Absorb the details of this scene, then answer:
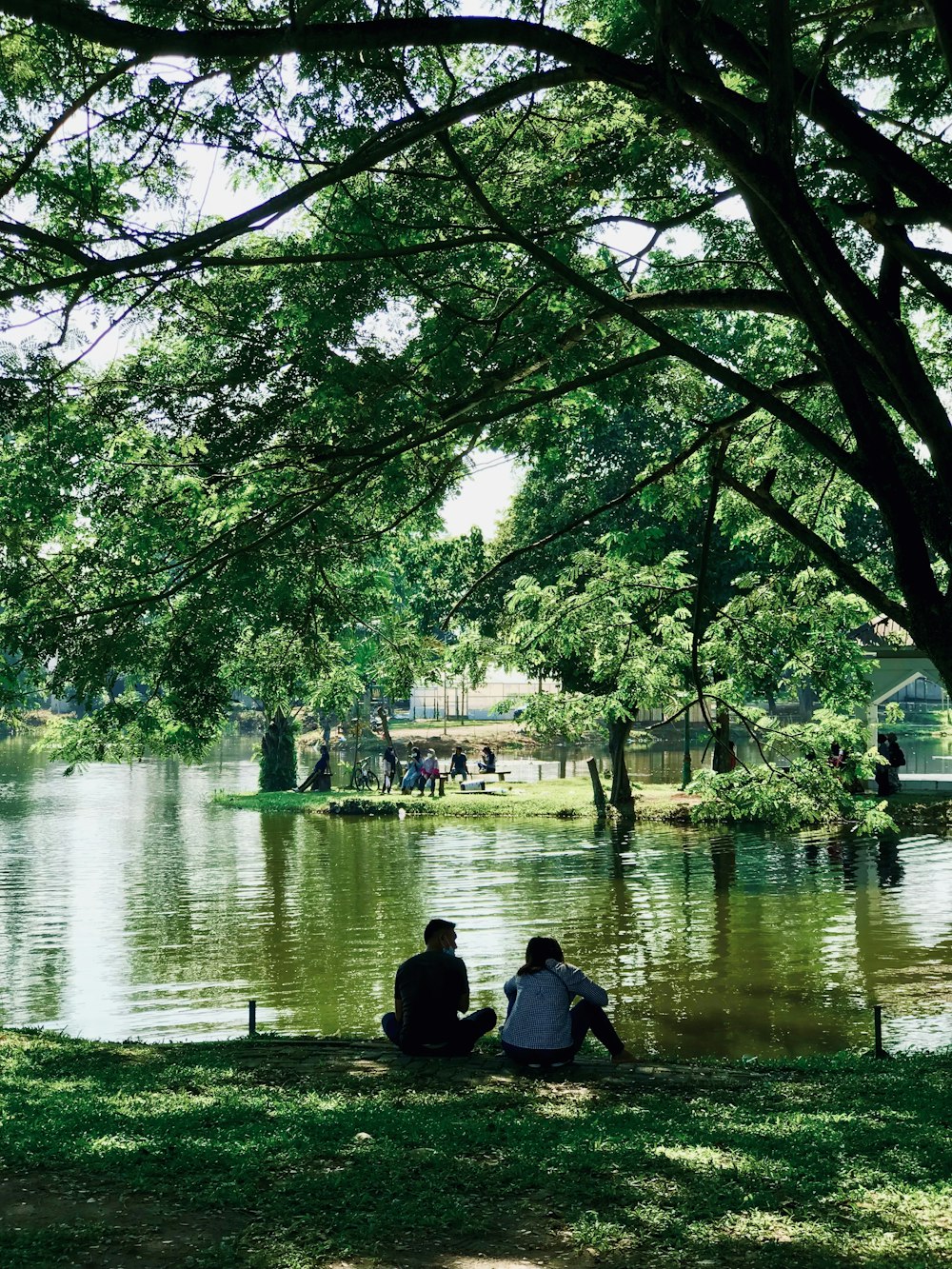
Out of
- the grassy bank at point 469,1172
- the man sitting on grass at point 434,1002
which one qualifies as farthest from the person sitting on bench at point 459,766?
the grassy bank at point 469,1172

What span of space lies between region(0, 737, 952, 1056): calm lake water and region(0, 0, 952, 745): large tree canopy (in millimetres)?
5060

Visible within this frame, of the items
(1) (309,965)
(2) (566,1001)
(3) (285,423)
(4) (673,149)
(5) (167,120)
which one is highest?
(4) (673,149)

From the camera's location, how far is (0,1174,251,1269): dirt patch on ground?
198 inches

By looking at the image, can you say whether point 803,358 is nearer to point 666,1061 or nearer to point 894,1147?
point 666,1061

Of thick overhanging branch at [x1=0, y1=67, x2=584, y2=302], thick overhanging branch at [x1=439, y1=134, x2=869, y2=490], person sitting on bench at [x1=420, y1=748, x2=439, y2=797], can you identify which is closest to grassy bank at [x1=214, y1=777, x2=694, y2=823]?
person sitting on bench at [x1=420, y1=748, x2=439, y2=797]

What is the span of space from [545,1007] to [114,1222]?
3.80 metres

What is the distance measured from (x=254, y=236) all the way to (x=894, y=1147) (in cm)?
1048

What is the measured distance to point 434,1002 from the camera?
9.02m

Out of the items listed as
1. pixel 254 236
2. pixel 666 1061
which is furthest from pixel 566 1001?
pixel 254 236

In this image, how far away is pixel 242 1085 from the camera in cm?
825

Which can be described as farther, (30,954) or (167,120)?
(30,954)

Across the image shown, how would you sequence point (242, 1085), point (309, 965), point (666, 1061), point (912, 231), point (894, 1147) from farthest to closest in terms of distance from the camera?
point (309, 965) < point (912, 231) < point (666, 1061) < point (242, 1085) < point (894, 1147)

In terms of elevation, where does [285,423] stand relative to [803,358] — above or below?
below

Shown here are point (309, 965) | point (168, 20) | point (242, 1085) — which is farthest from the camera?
point (309, 965)
